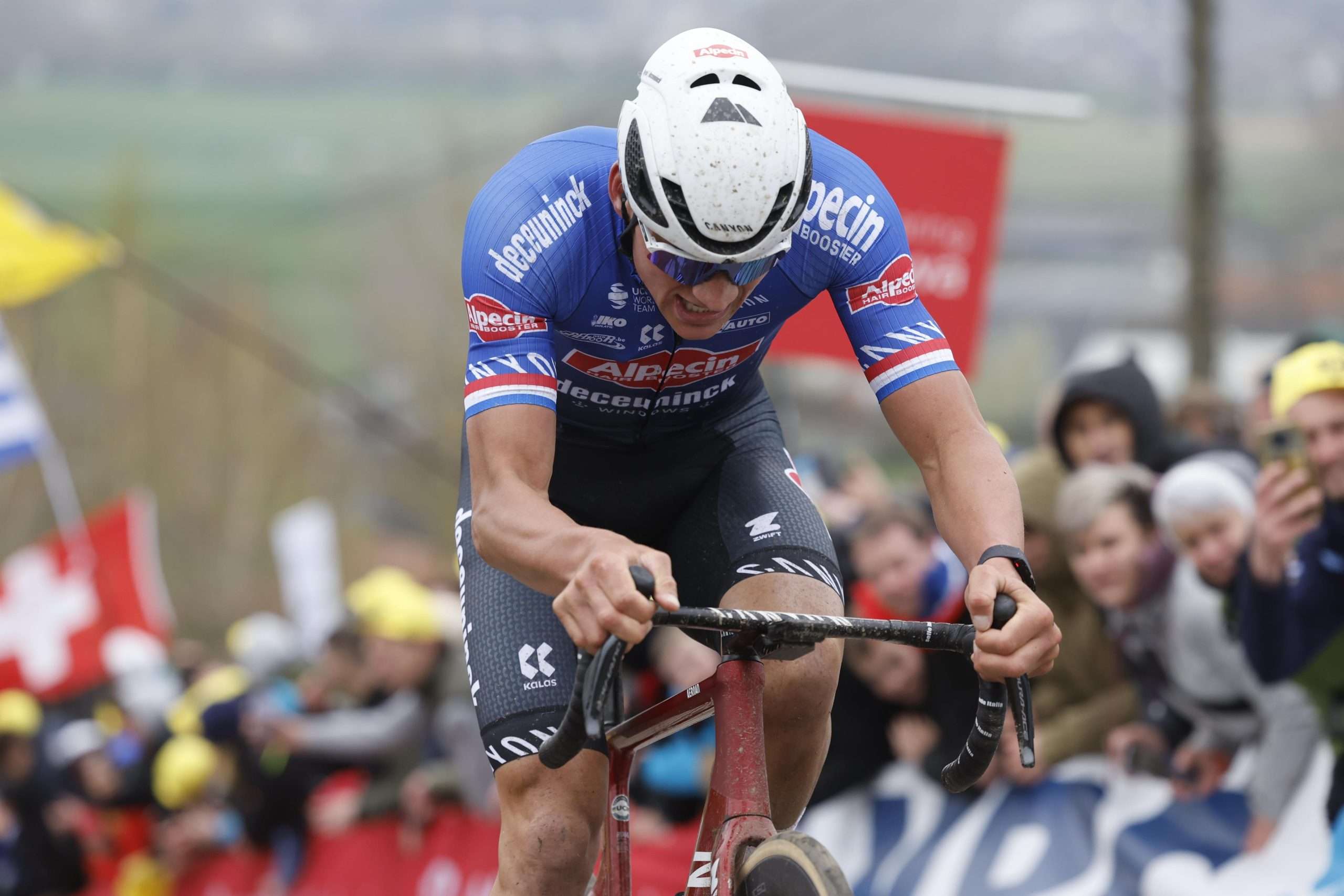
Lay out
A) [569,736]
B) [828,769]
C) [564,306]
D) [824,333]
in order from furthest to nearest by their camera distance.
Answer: [824,333] < [828,769] < [564,306] < [569,736]

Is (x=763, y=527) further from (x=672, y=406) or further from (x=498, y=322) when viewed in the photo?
(x=498, y=322)

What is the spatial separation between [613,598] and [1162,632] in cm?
379

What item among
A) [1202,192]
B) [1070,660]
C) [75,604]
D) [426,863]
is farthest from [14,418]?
[1070,660]

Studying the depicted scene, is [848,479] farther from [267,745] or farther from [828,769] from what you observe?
[267,745]

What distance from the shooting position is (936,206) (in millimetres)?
8773

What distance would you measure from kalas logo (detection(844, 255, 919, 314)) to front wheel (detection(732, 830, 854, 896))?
53.3 inches

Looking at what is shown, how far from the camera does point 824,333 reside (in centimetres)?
878

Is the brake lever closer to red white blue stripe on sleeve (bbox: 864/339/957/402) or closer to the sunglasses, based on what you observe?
red white blue stripe on sleeve (bbox: 864/339/957/402)

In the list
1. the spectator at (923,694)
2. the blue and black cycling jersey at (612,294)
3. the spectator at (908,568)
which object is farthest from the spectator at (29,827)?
the blue and black cycling jersey at (612,294)

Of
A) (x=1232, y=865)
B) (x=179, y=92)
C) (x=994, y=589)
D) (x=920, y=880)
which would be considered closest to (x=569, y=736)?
(x=994, y=589)

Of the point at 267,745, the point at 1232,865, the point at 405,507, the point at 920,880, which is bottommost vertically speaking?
the point at 405,507

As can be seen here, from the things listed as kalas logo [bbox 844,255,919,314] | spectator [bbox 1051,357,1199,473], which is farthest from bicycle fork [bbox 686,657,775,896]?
spectator [bbox 1051,357,1199,473]

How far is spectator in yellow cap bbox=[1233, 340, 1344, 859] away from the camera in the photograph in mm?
5414

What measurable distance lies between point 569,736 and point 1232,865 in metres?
3.39
